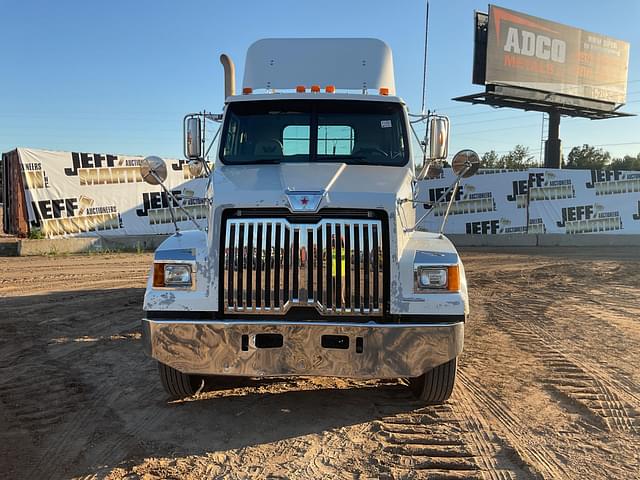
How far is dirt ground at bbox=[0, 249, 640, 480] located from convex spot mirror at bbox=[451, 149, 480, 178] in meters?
1.98

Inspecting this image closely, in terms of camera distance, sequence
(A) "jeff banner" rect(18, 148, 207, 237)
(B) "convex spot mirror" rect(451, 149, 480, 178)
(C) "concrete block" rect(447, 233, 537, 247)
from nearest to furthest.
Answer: (B) "convex spot mirror" rect(451, 149, 480, 178) → (A) "jeff banner" rect(18, 148, 207, 237) → (C) "concrete block" rect(447, 233, 537, 247)

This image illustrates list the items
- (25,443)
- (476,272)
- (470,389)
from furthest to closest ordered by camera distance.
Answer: (476,272) → (470,389) → (25,443)

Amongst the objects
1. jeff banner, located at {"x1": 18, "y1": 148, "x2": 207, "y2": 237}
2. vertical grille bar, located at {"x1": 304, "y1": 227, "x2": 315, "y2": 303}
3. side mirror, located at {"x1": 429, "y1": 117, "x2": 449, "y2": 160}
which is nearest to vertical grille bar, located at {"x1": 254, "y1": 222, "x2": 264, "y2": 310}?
vertical grille bar, located at {"x1": 304, "y1": 227, "x2": 315, "y2": 303}

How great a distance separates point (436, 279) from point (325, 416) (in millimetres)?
1417

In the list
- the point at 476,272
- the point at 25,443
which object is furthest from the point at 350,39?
the point at 476,272

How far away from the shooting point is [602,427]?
399 centimetres

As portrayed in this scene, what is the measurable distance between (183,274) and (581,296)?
27.1ft

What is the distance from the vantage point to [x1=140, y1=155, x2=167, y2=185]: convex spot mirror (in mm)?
4576

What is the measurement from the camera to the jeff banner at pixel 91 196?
50.1 ft

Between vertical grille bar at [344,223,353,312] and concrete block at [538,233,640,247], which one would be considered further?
concrete block at [538,233,640,247]

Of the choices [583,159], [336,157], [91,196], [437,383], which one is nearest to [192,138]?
[336,157]

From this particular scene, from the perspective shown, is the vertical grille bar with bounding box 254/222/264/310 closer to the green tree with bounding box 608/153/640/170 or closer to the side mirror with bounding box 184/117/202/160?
the side mirror with bounding box 184/117/202/160

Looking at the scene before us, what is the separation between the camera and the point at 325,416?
416 centimetres

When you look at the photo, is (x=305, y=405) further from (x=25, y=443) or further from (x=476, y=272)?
(x=476, y=272)
